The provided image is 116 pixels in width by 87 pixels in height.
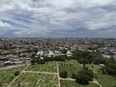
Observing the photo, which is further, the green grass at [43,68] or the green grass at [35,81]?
the green grass at [43,68]

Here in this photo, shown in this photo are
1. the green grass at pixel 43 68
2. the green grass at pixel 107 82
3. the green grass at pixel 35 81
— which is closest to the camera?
the green grass at pixel 35 81

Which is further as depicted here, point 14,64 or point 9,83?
point 14,64

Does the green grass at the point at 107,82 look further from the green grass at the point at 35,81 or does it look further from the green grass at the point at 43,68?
the green grass at the point at 43,68

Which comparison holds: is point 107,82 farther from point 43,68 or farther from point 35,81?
point 43,68

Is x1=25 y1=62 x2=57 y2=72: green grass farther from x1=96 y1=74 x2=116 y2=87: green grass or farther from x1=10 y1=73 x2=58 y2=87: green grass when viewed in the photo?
x1=96 y1=74 x2=116 y2=87: green grass

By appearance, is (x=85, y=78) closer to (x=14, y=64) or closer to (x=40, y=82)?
(x=40, y=82)

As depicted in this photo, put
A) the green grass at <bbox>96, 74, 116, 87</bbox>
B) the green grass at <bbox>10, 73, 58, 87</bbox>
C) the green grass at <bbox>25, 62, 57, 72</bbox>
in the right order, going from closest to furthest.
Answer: the green grass at <bbox>10, 73, 58, 87</bbox> → the green grass at <bbox>96, 74, 116, 87</bbox> → the green grass at <bbox>25, 62, 57, 72</bbox>

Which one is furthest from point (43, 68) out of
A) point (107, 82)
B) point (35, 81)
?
point (107, 82)

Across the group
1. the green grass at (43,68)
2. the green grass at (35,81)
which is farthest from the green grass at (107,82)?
the green grass at (43,68)

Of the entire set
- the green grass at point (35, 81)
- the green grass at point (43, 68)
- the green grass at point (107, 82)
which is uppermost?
the green grass at point (43, 68)

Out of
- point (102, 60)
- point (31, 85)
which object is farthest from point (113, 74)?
point (31, 85)

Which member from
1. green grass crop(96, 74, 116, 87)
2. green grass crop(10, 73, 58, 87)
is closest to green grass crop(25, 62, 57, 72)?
green grass crop(10, 73, 58, 87)
